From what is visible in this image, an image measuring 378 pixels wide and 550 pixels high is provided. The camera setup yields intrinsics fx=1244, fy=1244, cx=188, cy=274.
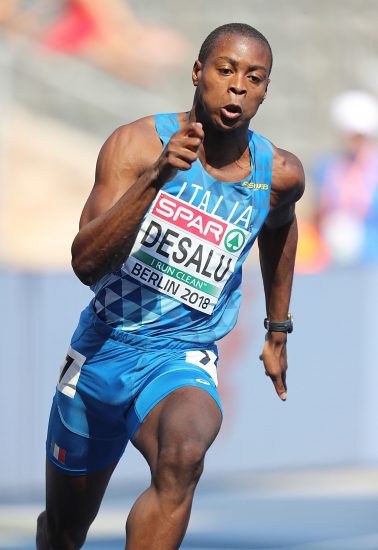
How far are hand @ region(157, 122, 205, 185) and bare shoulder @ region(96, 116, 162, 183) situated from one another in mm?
484

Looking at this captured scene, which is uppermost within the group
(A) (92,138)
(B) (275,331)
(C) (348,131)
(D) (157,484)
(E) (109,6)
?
(E) (109,6)

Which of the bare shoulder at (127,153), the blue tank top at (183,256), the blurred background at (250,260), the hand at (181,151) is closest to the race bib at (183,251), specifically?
the blue tank top at (183,256)

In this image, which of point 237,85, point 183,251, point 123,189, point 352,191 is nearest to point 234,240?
point 183,251

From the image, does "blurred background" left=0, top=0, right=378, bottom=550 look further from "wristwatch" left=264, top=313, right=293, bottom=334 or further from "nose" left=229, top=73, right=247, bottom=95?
"nose" left=229, top=73, right=247, bottom=95

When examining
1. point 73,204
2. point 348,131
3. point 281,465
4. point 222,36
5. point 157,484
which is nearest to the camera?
point 157,484

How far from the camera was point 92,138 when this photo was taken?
13.1 metres

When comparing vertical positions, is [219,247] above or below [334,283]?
below

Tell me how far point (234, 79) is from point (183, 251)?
0.65 m

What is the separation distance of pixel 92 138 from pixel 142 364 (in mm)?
8960

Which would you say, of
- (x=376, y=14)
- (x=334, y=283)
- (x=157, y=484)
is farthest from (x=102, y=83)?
(x=157, y=484)

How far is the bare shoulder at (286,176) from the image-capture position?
4.60 m

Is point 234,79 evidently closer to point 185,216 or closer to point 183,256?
point 185,216

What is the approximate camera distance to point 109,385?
173 inches

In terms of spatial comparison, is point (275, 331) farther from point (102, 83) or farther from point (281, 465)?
point (102, 83)
